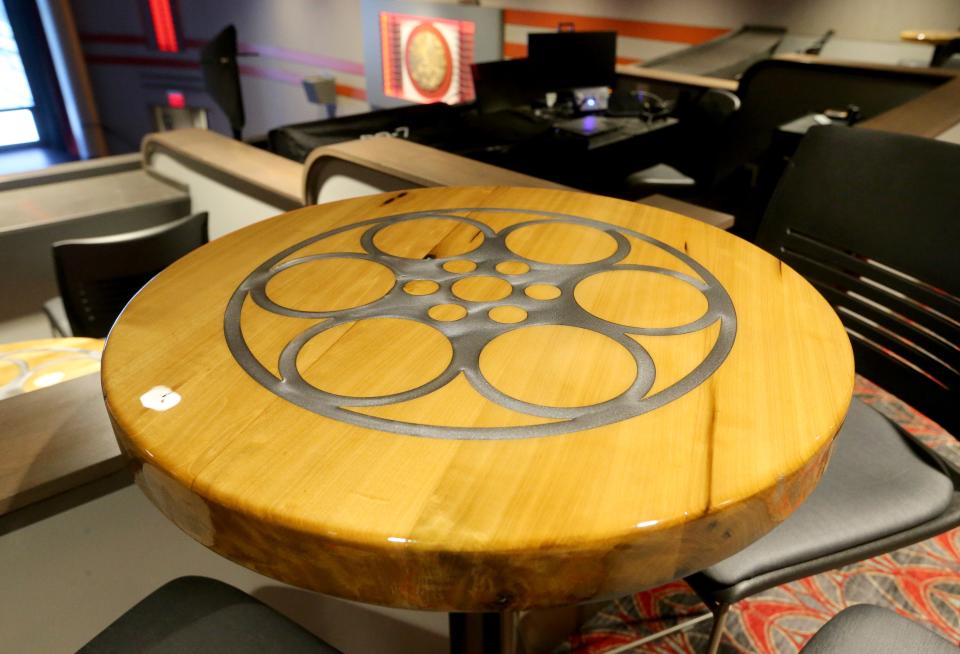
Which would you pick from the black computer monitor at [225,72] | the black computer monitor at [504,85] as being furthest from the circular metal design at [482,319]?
the black computer monitor at [225,72]

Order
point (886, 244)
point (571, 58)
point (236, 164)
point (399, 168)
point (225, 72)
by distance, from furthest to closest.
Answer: point (571, 58) < point (225, 72) < point (236, 164) < point (399, 168) < point (886, 244)

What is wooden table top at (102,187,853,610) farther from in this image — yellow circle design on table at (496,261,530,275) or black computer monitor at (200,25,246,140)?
black computer monitor at (200,25,246,140)

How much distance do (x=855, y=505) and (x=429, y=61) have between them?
765 centimetres

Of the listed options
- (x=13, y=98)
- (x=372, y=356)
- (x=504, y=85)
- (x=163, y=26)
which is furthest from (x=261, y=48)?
(x=372, y=356)

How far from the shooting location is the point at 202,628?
2.58 feet

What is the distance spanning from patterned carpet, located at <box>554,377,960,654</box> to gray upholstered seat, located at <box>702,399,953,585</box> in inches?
27.5

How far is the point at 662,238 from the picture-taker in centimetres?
107

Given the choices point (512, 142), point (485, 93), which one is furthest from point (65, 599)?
point (485, 93)

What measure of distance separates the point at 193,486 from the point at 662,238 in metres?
0.80

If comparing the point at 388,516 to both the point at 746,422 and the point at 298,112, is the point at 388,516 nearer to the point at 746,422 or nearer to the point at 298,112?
the point at 746,422

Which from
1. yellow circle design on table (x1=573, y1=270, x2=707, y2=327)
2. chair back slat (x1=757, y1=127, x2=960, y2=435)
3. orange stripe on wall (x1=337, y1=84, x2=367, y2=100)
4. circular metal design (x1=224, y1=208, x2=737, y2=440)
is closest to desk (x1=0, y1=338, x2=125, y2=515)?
circular metal design (x1=224, y1=208, x2=737, y2=440)

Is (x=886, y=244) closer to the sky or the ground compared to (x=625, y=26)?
closer to the ground

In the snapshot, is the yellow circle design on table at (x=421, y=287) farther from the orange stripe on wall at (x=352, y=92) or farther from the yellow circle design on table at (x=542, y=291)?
the orange stripe on wall at (x=352, y=92)

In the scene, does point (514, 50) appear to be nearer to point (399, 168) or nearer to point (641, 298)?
point (399, 168)
